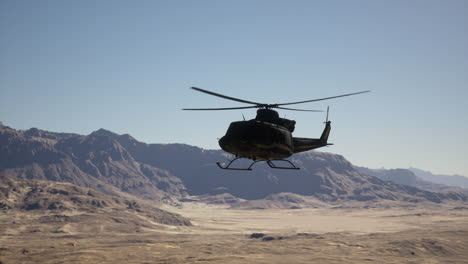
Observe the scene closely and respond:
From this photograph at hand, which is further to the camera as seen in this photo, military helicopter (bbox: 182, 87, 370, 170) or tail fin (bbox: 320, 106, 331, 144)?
tail fin (bbox: 320, 106, 331, 144)

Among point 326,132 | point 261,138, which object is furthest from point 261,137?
point 326,132

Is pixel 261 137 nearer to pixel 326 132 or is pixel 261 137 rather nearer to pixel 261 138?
pixel 261 138

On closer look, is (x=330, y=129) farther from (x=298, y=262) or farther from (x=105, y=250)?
(x=105, y=250)

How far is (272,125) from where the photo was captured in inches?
1085

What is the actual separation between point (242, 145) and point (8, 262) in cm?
14636

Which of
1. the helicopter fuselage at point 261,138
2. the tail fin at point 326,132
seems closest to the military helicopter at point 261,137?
the helicopter fuselage at point 261,138

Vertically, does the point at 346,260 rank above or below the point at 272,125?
below

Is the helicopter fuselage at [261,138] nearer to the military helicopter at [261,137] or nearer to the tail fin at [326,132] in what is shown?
the military helicopter at [261,137]

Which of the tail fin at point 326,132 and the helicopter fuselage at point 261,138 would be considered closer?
the helicopter fuselage at point 261,138

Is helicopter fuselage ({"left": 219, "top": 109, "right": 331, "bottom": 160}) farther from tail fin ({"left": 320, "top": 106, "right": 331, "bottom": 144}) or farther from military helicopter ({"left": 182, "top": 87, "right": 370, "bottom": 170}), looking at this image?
tail fin ({"left": 320, "top": 106, "right": 331, "bottom": 144})

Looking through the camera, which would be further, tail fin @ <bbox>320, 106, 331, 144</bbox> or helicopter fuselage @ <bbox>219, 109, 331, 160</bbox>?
tail fin @ <bbox>320, 106, 331, 144</bbox>

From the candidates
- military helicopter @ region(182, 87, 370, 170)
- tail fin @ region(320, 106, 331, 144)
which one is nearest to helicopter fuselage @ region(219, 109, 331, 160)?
military helicopter @ region(182, 87, 370, 170)

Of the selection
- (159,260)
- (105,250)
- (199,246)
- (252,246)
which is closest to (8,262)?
(105,250)

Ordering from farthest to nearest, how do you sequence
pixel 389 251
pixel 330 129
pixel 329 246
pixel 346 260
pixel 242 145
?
pixel 329 246, pixel 389 251, pixel 346 260, pixel 330 129, pixel 242 145
